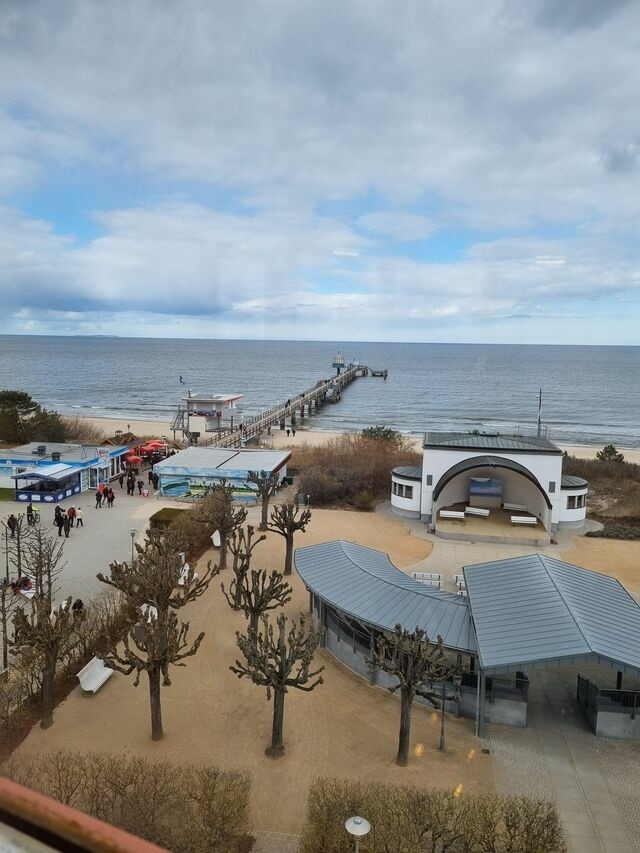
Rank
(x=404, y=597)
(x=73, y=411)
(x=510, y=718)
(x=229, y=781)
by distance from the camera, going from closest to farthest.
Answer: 1. (x=229, y=781)
2. (x=510, y=718)
3. (x=404, y=597)
4. (x=73, y=411)

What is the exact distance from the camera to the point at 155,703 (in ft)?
42.3

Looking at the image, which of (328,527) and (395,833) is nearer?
(395,833)

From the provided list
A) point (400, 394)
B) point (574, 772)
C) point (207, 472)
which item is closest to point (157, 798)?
point (574, 772)

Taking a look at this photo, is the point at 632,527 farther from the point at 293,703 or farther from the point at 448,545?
the point at 293,703

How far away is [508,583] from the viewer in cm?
1692

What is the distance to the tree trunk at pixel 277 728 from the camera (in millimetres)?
12500

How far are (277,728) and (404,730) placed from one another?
2.51m

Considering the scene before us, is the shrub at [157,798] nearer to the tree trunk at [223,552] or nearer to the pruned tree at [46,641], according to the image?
the pruned tree at [46,641]

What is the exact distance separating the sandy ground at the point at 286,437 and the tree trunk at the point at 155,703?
3488 centimetres

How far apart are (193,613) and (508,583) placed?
9163 mm

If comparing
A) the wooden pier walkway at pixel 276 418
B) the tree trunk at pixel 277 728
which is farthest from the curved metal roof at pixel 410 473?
the tree trunk at pixel 277 728

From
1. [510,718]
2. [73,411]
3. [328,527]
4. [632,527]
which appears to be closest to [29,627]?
[510,718]

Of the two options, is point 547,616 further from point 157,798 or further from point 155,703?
point 157,798

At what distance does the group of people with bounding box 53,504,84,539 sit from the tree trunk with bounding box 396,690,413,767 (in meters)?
17.8
